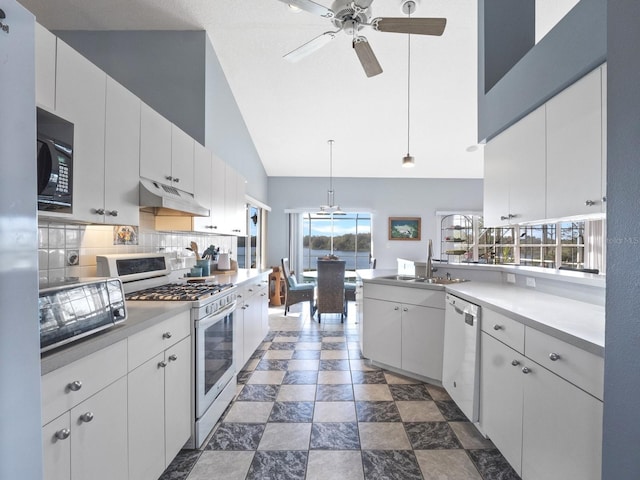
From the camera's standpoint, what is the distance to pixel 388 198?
287 inches

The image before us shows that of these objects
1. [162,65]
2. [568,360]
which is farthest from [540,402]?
[162,65]

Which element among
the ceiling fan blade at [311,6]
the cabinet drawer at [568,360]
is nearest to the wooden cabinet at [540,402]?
the cabinet drawer at [568,360]

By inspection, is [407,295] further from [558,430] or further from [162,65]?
[162,65]

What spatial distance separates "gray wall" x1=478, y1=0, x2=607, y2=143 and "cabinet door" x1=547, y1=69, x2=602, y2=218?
0.27 feet

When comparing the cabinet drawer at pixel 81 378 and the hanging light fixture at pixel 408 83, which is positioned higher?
the hanging light fixture at pixel 408 83

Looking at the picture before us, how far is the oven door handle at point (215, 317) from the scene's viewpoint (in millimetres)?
1830

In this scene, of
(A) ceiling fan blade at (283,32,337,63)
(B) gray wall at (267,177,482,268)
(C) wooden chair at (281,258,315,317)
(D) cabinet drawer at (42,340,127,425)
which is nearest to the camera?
(D) cabinet drawer at (42,340,127,425)

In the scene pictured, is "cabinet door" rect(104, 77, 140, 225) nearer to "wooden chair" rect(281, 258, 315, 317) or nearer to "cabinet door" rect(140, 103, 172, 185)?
"cabinet door" rect(140, 103, 172, 185)

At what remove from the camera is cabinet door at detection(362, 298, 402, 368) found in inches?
113

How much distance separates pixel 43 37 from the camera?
1.26m

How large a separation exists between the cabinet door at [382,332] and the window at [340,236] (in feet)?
14.5

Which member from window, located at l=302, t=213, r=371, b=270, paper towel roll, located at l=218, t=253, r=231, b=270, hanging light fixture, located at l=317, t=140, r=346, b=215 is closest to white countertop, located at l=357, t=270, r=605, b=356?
paper towel roll, located at l=218, t=253, r=231, b=270

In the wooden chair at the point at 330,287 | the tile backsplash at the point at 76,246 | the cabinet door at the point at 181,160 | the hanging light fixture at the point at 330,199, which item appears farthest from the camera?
the hanging light fixture at the point at 330,199

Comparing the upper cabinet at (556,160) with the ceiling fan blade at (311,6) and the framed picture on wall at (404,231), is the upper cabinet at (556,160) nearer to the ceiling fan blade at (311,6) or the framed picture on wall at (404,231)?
the ceiling fan blade at (311,6)
